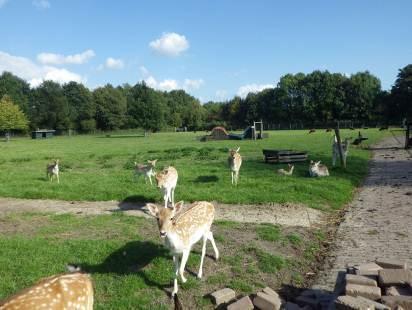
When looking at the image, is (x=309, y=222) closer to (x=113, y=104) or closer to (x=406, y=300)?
(x=406, y=300)

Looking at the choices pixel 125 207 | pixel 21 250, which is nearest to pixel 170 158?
pixel 125 207

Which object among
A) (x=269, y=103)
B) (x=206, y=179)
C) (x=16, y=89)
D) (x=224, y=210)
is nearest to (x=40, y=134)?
(x=16, y=89)

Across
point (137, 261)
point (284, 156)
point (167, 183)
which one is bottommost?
point (137, 261)

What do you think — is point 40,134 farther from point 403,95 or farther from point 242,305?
point 242,305

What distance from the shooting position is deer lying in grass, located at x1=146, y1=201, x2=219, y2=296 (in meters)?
7.55

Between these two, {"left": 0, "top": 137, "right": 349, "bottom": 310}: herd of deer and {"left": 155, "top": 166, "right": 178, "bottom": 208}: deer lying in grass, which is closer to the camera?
{"left": 0, "top": 137, "right": 349, "bottom": 310}: herd of deer

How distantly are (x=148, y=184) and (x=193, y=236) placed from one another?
379 inches

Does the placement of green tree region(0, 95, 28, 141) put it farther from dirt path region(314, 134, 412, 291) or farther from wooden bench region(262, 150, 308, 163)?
dirt path region(314, 134, 412, 291)

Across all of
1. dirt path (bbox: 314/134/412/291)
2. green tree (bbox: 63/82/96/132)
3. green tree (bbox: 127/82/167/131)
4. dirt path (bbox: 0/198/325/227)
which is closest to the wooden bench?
dirt path (bbox: 314/134/412/291)

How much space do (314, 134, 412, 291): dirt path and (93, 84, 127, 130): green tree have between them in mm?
102593

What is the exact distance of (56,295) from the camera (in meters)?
5.15

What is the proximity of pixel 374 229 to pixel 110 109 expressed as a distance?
113 meters

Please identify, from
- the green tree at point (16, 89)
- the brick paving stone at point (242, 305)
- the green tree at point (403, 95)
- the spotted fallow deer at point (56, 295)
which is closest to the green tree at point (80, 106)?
the green tree at point (16, 89)

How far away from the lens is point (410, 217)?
1204cm
